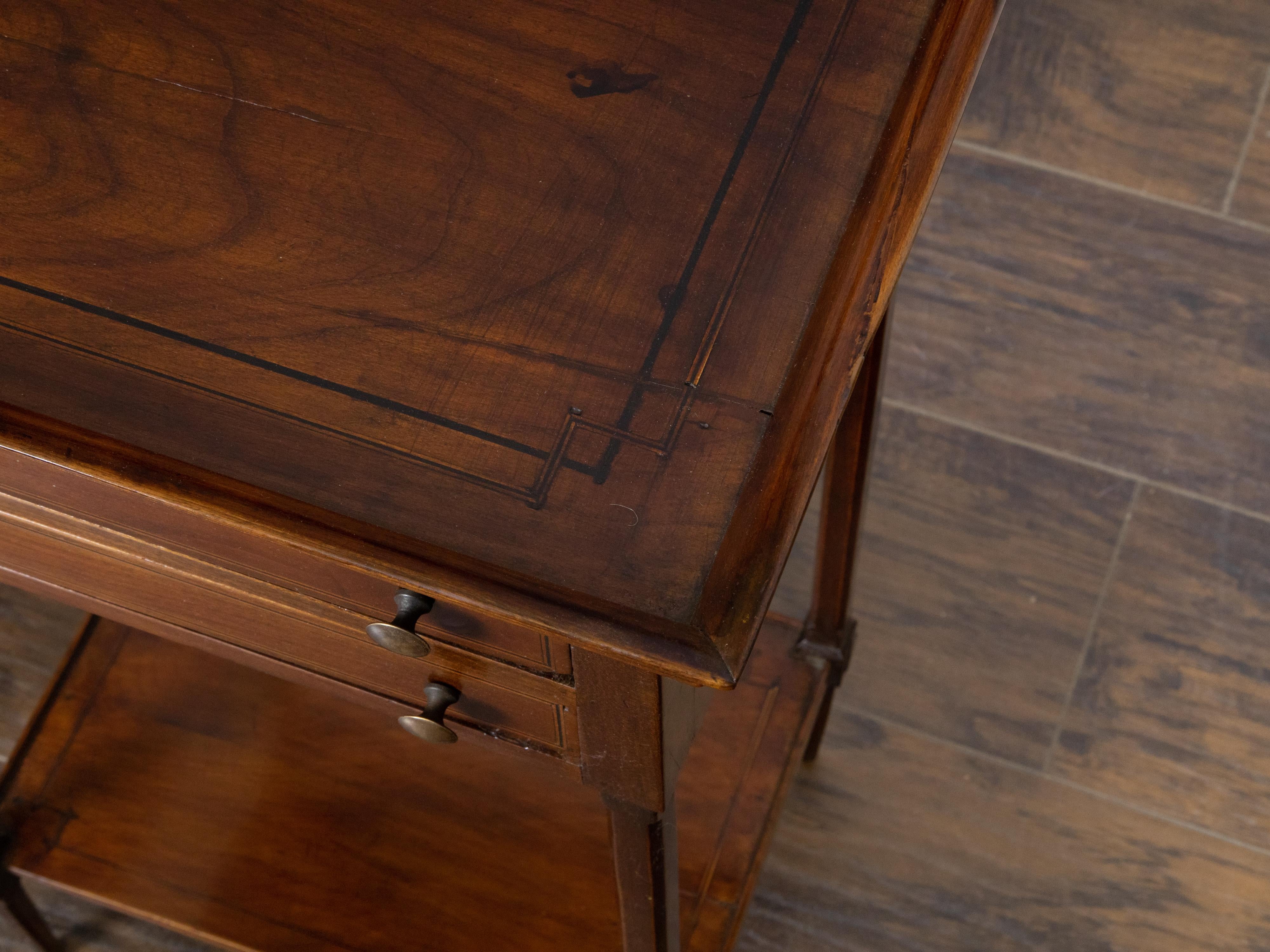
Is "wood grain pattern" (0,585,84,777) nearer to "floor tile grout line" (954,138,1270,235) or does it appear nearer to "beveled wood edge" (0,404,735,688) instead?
"beveled wood edge" (0,404,735,688)

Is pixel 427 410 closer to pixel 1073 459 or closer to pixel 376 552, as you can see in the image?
pixel 376 552

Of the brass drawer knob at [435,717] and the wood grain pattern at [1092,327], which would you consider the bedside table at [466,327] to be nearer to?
the brass drawer knob at [435,717]

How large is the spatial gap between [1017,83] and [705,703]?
3.86 feet

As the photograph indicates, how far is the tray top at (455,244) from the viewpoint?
21.0 inches

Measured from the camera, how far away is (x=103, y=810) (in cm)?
108

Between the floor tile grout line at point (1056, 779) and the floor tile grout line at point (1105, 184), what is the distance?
0.73 meters

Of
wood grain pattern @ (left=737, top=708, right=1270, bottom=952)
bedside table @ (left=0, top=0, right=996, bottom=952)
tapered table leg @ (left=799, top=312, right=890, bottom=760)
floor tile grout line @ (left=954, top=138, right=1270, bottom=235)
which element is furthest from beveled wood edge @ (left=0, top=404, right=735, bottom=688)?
floor tile grout line @ (left=954, top=138, right=1270, bottom=235)

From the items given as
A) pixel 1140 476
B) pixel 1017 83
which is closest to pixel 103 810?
pixel 1140 476

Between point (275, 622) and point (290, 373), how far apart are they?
0.19 meters

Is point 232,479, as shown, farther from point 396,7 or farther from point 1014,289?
point 1014,289

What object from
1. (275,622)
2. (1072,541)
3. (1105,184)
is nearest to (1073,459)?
(1072,541)

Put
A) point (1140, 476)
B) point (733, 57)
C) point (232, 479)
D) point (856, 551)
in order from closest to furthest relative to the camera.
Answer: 1. point (232, 479)
2. point (733, 57)
3. point (856, 551)
4. point (1140, 476)

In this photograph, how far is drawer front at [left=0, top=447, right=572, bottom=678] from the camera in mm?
585

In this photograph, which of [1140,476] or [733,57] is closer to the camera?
[733,57]
